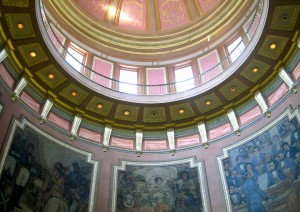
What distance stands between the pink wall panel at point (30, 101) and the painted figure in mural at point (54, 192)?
2.96 m

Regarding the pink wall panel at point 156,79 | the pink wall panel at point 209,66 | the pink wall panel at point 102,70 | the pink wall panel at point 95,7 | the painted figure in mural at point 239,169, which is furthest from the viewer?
the pink wall panel at point 95,7

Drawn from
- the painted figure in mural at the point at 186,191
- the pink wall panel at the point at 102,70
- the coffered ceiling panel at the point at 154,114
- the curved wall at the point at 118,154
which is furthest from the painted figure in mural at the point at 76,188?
the pink wall panel at the point at 102,70

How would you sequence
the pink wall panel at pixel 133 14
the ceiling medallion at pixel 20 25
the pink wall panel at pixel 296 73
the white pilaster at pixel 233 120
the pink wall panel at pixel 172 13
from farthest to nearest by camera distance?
the pink wall panel at pixel 133 14 < the pink wall panel at pixel 172 13 < the white pilaster at pixel 233 120 < the pink wall panel at pixel 296 73 < the ceiling medallion at pixel 20 25

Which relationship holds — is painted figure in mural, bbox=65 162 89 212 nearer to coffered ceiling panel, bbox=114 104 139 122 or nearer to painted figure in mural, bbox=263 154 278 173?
coffered ceiling panel, bbox=114 104 139 122

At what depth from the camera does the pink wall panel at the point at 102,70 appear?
60.1 feet

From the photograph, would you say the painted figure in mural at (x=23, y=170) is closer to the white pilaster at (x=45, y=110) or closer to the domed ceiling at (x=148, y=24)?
the white pilaster at (x=45, y=110)

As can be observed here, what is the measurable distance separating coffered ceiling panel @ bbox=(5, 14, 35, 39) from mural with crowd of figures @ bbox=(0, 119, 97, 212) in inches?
154

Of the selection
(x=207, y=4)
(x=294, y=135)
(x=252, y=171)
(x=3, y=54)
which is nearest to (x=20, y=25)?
(x=3, y=54)

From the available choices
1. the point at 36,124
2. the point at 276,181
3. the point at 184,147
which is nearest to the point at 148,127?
the point at 184,147

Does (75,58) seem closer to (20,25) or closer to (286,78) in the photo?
(20,25)

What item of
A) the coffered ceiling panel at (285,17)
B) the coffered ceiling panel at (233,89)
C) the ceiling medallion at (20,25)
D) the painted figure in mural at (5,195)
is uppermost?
the coffered ceiling panel at (285,17)

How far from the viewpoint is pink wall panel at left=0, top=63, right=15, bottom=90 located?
1352cm

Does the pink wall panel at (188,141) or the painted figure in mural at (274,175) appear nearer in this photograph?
the painted figure in mural at (274,175)

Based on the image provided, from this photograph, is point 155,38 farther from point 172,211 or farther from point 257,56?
point 172,211
